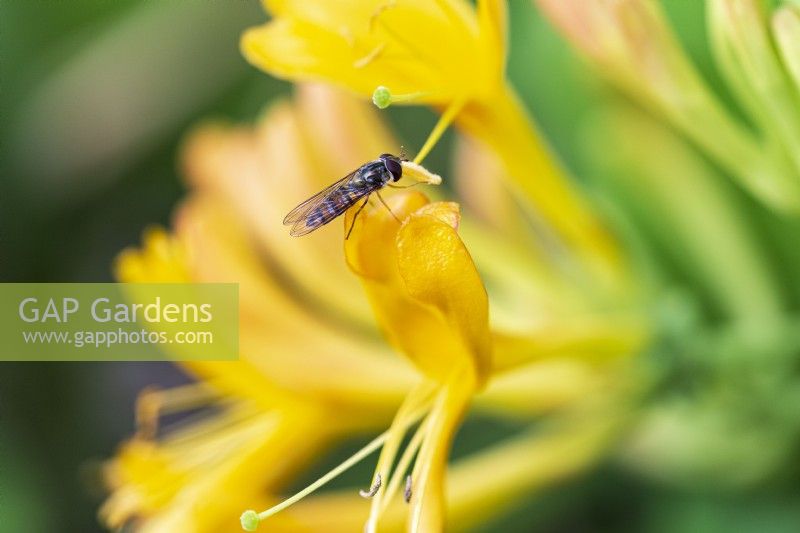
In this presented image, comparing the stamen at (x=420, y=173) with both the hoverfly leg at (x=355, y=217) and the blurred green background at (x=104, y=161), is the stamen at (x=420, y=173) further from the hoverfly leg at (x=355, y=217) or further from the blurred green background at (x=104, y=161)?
the blurred green background at (x=104, y=161)

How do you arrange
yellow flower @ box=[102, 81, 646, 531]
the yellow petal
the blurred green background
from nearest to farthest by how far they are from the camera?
1. the yellow petal
2. yellow flower @ box=[102, 81, 646, 531]
3. the blurred green background

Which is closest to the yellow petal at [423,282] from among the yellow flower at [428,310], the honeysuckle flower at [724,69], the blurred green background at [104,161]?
the yellow flower at [428,310]

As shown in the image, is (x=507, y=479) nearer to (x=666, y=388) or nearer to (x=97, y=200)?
(x=666, y=388)

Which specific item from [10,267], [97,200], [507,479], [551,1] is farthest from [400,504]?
[97,200]

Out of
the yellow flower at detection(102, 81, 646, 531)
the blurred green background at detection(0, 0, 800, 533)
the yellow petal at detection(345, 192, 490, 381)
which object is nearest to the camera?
the yellow petal at detection(345, 192, 490, 381)

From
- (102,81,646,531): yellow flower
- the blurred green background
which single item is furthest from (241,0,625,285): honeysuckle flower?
the blurred green background

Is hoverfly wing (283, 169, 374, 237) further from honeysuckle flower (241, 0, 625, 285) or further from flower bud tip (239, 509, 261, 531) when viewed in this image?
flower bud tip (239, 509, 261, 531)
